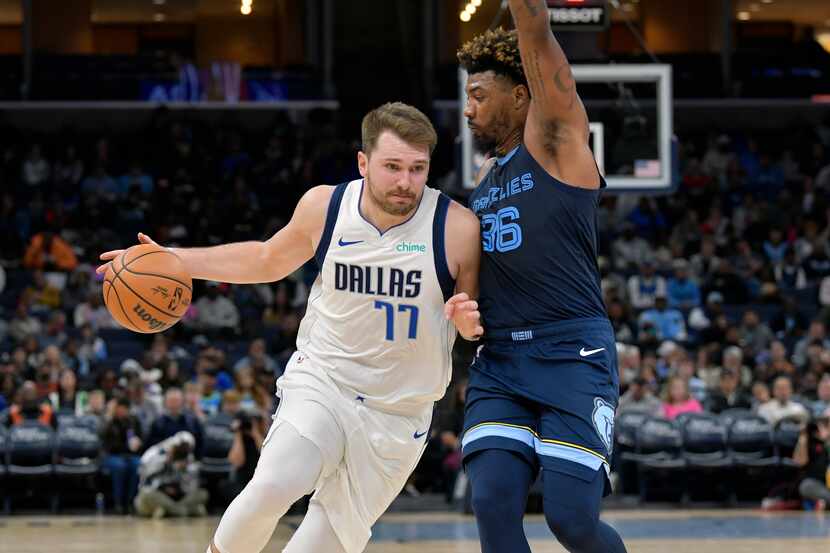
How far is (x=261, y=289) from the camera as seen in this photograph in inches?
749

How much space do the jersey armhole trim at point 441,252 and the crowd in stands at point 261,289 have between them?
8872 millimetres

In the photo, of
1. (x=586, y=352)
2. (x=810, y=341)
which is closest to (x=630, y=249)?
(x=810, y=341)

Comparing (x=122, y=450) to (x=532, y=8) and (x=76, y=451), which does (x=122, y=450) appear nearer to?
(x=76, y=451)

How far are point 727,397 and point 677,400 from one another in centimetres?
80

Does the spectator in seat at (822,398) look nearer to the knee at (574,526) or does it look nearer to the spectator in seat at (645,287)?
the spectator in seat at (645,287)

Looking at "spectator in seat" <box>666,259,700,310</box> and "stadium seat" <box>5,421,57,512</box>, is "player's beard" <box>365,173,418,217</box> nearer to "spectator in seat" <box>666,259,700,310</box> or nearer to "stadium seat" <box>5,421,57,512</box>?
"stadium seat" <box>5,421,57,512</box>

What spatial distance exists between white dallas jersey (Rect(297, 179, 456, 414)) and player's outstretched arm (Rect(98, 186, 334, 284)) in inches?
3.0

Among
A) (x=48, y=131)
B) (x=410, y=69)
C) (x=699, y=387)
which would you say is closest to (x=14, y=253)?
(x=48, y=131)

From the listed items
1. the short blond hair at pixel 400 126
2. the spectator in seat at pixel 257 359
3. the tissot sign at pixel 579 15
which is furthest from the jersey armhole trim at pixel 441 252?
the spectator in seat at pixel 257 359

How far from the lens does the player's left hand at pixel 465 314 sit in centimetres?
470

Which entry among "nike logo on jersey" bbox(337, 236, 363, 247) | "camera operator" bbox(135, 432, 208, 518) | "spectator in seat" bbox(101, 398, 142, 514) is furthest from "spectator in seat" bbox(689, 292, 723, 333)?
"nike logo on jersey" bbox(337, 236, 363, 247)

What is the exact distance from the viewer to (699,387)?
51.9 feet

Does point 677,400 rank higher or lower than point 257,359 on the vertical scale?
lower

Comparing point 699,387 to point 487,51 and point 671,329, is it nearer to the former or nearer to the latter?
point 671,329
